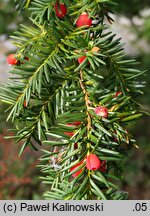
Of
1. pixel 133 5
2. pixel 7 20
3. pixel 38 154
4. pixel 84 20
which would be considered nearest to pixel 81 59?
pixel 84 20

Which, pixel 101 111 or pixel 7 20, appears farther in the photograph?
pixel 7 20

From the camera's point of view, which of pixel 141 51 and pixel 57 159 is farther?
pixel 141 51

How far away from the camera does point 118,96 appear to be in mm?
499

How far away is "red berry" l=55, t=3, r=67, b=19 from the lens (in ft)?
1.68

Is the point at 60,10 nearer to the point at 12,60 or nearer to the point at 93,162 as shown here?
the point at 12,60

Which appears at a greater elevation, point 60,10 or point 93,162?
point 60,10

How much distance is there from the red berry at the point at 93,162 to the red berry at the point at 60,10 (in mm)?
203

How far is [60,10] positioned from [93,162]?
216 millimetres

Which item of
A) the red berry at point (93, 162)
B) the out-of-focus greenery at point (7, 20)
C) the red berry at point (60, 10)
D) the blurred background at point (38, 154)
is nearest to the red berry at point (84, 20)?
the red berry at point (60, 10)

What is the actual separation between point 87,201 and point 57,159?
88 mm

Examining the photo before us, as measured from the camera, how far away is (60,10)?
51cm

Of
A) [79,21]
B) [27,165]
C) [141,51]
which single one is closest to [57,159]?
[79,21]

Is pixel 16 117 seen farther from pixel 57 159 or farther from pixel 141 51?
pixel 141 51

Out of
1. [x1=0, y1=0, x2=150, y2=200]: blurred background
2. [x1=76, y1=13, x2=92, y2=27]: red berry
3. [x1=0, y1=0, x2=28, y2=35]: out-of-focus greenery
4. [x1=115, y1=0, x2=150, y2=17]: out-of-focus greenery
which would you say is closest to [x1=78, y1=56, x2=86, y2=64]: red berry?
[x1=76, y1=13, x2=92, y2=27]: red berry
